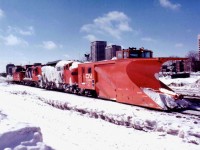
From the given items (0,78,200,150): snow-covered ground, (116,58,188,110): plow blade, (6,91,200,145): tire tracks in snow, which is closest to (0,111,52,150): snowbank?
(0,78,200,150): snow-covered ground

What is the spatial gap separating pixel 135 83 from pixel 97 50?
27881mm

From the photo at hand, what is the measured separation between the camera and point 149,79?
13.3 meters

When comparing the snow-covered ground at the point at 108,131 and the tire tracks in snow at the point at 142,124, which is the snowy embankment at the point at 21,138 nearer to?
the snow-covered ground at the point at 108,131

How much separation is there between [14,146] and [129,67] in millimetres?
8759

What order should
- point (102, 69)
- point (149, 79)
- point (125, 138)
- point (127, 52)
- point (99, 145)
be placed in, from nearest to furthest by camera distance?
1. point (99, 145)
2. point (125, 138)
3. point (149, 79)
4. point (127, 52)
5. point (102, 69)

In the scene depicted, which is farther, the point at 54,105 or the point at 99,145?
the point at 54,105

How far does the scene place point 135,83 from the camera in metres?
13.1

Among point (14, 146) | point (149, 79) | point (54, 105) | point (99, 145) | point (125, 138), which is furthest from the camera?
point (54, 105)

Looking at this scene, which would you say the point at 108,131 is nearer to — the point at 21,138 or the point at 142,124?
the point at 142,124

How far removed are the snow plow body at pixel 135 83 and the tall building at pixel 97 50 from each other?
22.6 metres

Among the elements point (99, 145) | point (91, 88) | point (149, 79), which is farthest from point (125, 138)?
point (91, 88)

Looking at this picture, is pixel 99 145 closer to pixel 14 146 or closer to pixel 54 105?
pixel 14 146

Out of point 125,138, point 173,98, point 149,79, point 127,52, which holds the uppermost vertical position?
point 127,52

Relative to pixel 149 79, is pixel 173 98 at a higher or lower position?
lower
